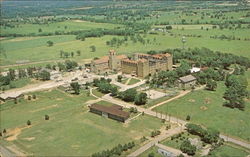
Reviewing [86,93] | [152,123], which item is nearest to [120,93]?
[86,93]

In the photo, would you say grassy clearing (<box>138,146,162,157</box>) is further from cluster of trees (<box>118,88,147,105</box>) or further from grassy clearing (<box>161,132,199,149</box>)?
cluster of trees (<box>118,88,147,105</box>)

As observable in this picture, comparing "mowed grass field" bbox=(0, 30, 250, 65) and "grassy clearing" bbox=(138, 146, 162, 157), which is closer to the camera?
"grassy clearing" bbox=(138, 146, 162, 157)

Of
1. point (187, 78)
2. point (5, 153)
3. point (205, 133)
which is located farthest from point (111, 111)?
point (187, 78)

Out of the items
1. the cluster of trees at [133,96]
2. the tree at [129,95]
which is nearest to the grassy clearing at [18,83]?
the cluster of trees at [133,96]

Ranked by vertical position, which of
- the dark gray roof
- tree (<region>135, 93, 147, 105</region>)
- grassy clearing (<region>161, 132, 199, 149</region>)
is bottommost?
grassy clearing (<region>161, 132, 199, 149</region>)

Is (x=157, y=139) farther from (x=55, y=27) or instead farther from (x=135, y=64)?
(x=55, y=27)

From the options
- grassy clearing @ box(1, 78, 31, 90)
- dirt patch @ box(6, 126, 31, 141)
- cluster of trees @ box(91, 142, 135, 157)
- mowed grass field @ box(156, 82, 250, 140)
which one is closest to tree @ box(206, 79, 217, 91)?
mowed grass field @ box(156, 82, 250, 140)
